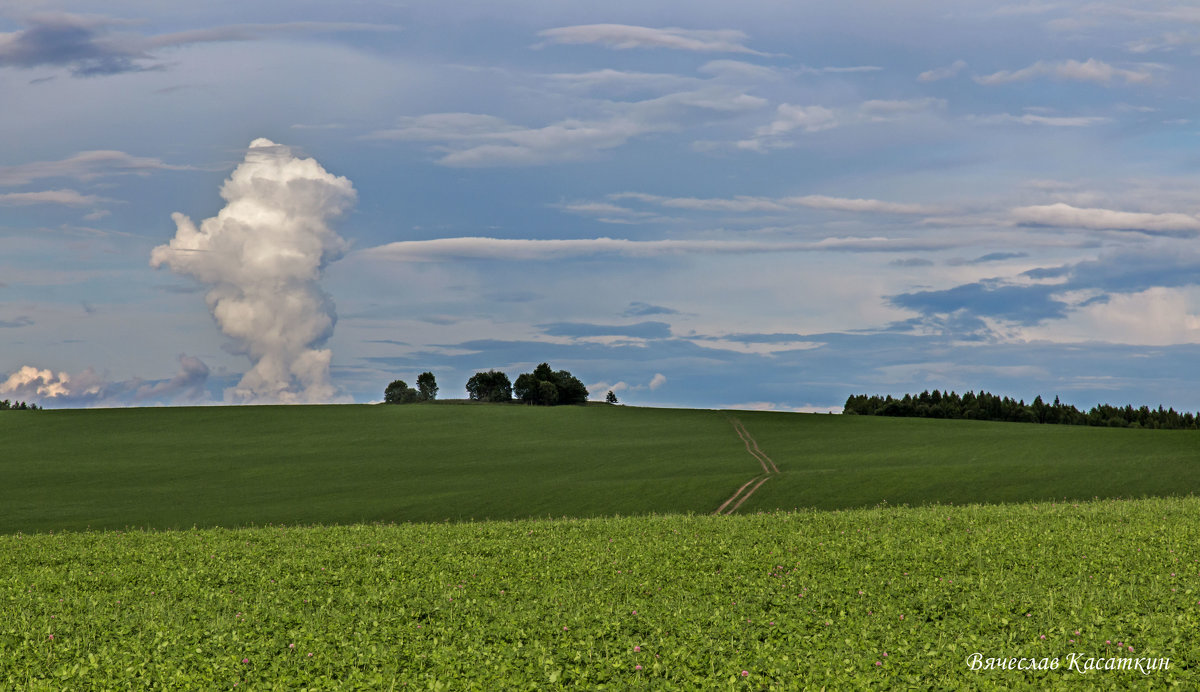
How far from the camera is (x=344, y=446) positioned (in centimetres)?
7244

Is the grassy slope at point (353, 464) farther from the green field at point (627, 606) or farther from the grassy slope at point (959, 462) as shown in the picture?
the green field at point (627, 606)

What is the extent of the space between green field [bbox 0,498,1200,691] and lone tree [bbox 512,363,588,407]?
321 feet

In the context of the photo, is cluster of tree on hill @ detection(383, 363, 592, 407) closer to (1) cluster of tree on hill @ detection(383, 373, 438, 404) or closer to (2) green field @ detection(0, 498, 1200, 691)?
(1) cluster of tree on hill @ detection(383, 373, 438, 404)

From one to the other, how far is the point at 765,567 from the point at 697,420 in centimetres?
6552

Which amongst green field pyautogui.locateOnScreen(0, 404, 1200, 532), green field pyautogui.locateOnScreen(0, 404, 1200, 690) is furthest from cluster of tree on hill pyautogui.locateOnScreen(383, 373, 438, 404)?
green field pyautogui.locateOnScreen(0, 404, 1200, 690)

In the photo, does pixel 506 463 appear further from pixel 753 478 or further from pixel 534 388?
pixel 534 388

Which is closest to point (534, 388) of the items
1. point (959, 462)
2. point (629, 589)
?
point (959, 462)

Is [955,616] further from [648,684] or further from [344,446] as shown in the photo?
[344,446]

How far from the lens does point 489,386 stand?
457 feet

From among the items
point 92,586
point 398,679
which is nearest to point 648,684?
point 398,679

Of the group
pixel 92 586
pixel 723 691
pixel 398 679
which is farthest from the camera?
pixel 92 586

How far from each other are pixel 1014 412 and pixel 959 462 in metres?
82.1

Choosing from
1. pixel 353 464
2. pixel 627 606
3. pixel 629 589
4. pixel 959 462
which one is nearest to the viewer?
pixel 627 606

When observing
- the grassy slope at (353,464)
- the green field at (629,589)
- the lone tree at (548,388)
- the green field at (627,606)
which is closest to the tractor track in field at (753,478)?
the green field at (629,589)
